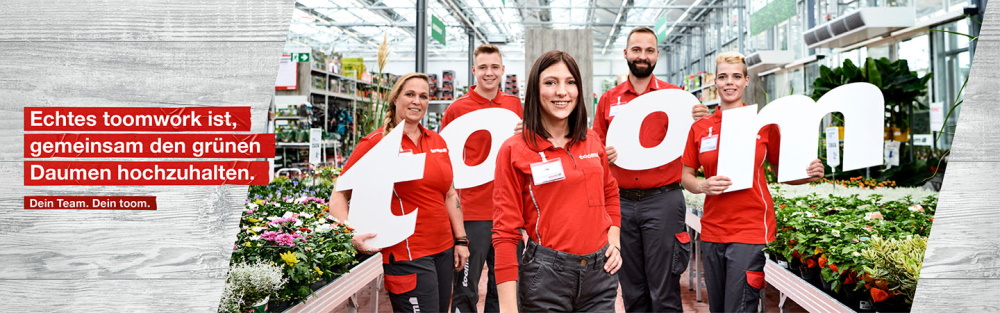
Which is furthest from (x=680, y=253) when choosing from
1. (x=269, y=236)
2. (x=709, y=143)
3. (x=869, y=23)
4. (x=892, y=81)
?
(x=869, y=23)

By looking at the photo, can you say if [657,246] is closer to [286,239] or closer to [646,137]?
[646,137]

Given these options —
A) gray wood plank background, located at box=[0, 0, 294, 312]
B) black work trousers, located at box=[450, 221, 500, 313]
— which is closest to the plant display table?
black work trousers, located at box=[450, 221, 500, 313]

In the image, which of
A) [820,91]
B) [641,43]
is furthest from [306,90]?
[641,43]

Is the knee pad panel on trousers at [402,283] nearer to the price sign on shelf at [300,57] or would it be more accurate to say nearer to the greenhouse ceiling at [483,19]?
the price sign on shelf at [300,57]

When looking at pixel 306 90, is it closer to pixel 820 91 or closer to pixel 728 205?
pixel 820 91

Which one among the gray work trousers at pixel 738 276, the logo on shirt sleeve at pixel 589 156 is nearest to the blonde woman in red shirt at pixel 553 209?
the logo on shirt sleeve at pixel 589 156

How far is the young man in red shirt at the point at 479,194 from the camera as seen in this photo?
2.80m

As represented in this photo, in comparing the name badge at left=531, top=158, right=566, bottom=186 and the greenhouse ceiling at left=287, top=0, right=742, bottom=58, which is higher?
the greenhouse ceiling at left=287, top=0, right=742, bottom=58

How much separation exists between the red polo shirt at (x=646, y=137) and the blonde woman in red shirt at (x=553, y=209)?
3.18 feet

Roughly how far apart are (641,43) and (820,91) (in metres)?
3.05

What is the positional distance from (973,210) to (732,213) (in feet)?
3.81

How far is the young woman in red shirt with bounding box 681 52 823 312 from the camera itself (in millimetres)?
2369

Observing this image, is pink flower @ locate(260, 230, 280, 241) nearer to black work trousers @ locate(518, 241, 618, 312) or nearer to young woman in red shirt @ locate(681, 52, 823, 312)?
black work trousers @ locate(518, 241, 618, 312)

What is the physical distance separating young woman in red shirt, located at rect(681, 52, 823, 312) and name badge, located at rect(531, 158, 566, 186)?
0.93 m
